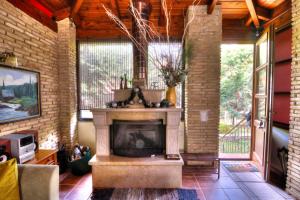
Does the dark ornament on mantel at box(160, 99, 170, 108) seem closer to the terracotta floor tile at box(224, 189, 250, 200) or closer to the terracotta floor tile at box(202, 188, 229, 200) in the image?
the terracotta floor tile at box(202, 188, 229, 200)

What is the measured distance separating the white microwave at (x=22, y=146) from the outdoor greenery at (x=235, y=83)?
6.41 meters

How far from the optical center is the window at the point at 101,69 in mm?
4578

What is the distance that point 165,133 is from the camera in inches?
135

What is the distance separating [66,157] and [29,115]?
1.17 meters

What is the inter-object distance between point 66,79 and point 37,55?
0.82 meters

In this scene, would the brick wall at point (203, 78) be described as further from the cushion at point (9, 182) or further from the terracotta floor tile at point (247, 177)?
the cushion at point (9, 182)

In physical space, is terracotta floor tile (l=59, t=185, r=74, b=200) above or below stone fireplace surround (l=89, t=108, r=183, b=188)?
below

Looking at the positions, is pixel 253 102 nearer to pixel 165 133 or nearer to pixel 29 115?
pixel 165 133

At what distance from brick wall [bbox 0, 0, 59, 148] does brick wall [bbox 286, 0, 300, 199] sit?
3952 mm

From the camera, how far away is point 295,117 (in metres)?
2.68

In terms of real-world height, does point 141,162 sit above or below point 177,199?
above

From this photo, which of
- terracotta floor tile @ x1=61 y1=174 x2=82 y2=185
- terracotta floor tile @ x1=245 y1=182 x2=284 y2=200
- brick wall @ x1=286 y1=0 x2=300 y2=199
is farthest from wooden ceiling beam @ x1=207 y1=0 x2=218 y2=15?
terracotta floor tile @ x1=61 y1=174 x2=82 y2=185

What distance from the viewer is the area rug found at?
2.74 metres

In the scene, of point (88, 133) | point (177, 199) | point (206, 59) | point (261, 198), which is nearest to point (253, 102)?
point (206, 59)
